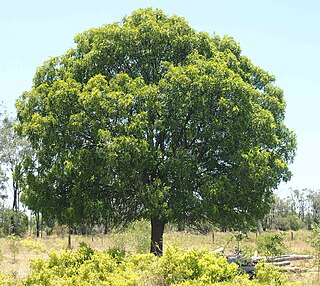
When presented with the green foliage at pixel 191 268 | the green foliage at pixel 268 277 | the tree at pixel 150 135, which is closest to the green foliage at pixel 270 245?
the tree at pixel 150 135

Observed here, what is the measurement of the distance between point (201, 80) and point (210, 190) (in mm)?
3608

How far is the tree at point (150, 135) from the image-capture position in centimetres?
1438

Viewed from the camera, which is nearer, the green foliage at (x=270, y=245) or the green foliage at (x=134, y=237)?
the green foliage at (x=134, y=237)

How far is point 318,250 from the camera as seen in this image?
57.3 feet

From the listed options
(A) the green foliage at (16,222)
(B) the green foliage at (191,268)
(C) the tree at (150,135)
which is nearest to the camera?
(B) the green foliage at (191,268)

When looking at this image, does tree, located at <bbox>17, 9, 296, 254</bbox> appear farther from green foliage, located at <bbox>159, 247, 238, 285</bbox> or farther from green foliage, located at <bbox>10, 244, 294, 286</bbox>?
green foliage, located at <bbox>159, 247, 238, 285</bbox>

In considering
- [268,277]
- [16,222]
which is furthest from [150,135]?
[16,222]

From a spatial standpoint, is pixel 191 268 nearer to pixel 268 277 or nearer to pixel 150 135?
pixel 268 277

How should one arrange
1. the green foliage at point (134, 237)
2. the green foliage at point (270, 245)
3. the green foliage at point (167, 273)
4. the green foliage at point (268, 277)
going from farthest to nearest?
1. the green foliage at point (270, 245)
2. the green foliage at point (134, 237)
3. the green foliage at point (268, 277)
4. the green foliage at point (167, 273)

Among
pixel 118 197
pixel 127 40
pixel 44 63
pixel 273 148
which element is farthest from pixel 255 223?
pixel 44 63

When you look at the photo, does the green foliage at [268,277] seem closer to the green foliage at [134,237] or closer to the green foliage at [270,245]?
the green foliage at [134,237]

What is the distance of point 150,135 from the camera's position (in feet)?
48.4

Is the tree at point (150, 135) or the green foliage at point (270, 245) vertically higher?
the tree at point (150, 135)

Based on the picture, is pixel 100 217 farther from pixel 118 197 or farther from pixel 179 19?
pixel 179 19
